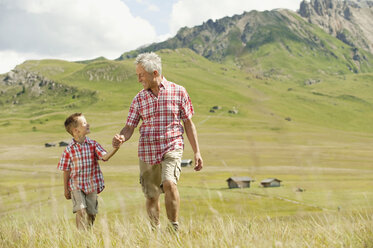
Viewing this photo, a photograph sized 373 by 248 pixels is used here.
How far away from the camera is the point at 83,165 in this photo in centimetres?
653

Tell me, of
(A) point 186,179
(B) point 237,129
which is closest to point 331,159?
(A) point 186,179

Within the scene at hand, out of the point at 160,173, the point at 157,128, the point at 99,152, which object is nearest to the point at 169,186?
the point at 160,173

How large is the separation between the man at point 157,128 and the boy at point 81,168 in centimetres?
65

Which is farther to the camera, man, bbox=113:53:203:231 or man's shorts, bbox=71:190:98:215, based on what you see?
man's shorts, bbox=71:190:98:215

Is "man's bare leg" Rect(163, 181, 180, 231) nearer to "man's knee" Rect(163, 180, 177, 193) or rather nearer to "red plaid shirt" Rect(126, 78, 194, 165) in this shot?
"man's knee" Rect(163, 180, 177, 193)

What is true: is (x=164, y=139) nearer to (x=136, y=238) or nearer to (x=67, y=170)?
(x=67, y=170)

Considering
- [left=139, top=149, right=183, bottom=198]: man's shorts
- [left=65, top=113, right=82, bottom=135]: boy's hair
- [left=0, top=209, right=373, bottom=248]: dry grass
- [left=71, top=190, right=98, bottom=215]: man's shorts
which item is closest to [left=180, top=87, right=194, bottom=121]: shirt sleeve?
[left=139, top=149, right=183, bottom=198]: man's shorts

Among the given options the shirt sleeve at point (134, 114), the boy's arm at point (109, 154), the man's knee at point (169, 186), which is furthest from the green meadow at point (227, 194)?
the shirt sleeve at point (134, 114)

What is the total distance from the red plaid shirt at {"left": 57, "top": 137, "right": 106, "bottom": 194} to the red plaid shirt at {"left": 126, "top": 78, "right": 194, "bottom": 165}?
0.76 metres

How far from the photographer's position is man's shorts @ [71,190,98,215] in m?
6.39

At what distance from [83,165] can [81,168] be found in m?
0.06

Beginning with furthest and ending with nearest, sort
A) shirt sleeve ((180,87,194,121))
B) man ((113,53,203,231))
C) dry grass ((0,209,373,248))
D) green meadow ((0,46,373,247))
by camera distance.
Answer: shirt sleeve ((180,87,194,121))
man ((113,53,203,231))
green meadow ((0,46,373,247))
dry grass ((0,209,373,248))

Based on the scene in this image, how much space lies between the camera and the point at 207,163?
115375 mm

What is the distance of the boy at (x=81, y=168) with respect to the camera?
6.46 metres
